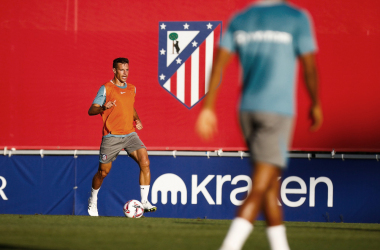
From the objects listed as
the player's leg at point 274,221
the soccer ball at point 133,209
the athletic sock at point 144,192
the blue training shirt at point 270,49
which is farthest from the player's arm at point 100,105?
the blue training shirt at point 270,49

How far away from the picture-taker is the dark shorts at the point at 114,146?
348 inches

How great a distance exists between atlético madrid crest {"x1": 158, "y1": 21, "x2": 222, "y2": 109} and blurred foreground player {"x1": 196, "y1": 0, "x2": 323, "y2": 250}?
5.91 meters

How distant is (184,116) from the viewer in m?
9.86

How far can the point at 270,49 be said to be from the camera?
12.5ft

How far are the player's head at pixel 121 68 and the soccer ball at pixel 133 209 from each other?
1.76m

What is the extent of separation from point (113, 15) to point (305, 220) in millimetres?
4303

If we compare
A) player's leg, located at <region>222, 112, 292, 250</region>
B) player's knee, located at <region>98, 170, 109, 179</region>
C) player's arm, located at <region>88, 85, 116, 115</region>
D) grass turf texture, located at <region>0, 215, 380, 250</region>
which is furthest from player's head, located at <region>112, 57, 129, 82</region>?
player's leg, located at <region>222, 112, 292, 250</region>

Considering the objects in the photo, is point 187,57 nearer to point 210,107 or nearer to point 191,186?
point 191,186

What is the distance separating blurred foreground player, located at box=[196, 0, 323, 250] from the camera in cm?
379

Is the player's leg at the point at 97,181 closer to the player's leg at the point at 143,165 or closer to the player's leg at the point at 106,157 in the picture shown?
the player's leg at the point at 106,157

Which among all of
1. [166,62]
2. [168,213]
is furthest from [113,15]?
[168,213]

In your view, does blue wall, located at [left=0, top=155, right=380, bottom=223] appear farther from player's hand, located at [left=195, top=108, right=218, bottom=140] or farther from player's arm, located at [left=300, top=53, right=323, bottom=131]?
player's hand, located at [left=195, top=108, right=218, bottom=140]

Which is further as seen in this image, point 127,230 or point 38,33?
point 38,33

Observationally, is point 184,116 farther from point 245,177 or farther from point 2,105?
point 2,105
